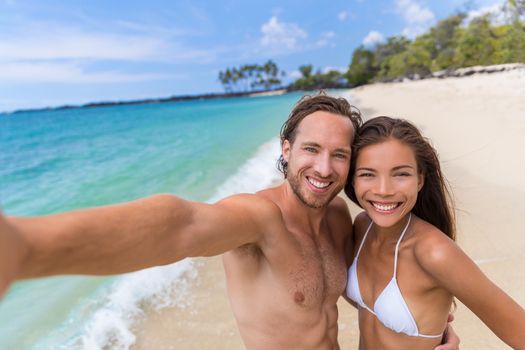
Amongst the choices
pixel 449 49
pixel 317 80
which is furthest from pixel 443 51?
pixel 317 80

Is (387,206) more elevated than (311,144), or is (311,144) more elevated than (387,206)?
(311,144)

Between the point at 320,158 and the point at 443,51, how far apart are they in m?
63.4

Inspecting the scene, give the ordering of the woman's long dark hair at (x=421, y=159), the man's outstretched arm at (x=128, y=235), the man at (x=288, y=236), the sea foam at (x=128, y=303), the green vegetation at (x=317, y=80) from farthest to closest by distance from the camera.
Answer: the green vegetation at (x=317, y=80) < the sea foam at (x=128, y=303) < the woman's long dark hair at (x=421, y=159) < the man at (x=288, y=236) < the man's outstretched arm at (x=128, y=235)

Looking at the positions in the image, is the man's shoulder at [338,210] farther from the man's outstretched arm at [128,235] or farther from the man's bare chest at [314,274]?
the man's outstretched arm at [128,235]

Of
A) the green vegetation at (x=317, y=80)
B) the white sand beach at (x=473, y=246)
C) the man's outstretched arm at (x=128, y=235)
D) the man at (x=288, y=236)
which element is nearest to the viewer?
the man's outstretched arm at (x=128, y=235)

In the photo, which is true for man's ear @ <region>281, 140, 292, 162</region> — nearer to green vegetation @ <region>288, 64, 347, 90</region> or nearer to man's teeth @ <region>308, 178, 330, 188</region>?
man's teeth @ <region>308, 178, 330, 188</region>

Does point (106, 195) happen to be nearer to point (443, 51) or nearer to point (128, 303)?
point (128, 303)

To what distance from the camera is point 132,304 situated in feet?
13.8

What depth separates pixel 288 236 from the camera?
196 cm

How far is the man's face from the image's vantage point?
198cm

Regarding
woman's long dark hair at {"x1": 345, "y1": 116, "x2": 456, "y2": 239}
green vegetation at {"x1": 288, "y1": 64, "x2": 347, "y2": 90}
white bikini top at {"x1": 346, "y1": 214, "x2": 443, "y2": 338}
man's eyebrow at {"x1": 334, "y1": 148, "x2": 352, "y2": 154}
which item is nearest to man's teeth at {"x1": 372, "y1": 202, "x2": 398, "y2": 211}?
white bikini top at {"x1": 346, "y1": 214, "x2": 443, "y2": 338}

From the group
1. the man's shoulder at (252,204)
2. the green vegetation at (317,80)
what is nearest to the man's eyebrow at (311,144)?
the man's shoulder at (252,204)

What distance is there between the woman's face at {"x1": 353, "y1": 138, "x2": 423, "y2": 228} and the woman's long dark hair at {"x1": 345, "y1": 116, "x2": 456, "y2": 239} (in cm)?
4

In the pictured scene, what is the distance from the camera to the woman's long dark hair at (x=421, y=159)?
179 cm
